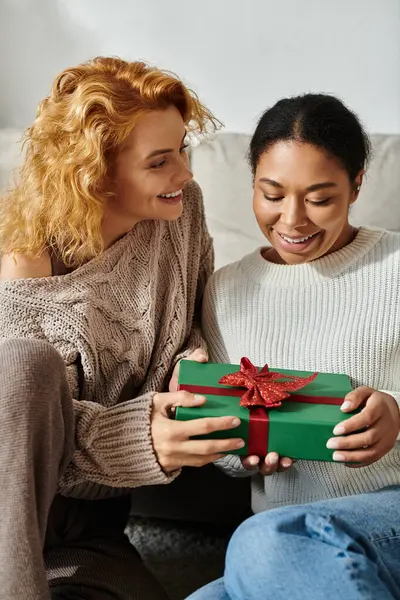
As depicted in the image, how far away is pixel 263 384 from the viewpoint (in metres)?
1.21

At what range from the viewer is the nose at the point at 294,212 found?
4.33ft

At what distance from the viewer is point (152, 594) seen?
52.9 inches

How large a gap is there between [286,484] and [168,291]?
417 millimetres

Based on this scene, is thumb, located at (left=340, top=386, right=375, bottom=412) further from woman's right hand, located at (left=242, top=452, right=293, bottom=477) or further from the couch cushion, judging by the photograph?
the couch cushion

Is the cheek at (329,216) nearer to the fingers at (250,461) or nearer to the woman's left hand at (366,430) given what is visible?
the woman's left hand at (366,430)

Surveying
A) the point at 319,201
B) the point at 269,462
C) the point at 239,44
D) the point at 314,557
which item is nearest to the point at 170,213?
the point at 319,201

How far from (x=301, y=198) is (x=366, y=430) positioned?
39cm

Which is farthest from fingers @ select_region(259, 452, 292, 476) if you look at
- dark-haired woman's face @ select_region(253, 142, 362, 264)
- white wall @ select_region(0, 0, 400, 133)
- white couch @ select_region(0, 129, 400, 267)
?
white wall @ select_region(0, 0, 400, 133)

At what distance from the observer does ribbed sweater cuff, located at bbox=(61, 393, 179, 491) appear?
124 centimetres

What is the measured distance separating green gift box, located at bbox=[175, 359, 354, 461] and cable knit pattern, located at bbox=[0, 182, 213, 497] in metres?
0.11

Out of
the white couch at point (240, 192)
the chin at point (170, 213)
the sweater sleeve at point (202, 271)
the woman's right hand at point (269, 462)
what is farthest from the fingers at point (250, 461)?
the white couch at point (240, 192)

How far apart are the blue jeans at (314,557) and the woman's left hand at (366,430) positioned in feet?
0.28

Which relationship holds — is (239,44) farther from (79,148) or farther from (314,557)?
(314,557)

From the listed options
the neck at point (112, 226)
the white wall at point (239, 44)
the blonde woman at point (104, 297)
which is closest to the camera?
the blonde woman at point (104, 297)
